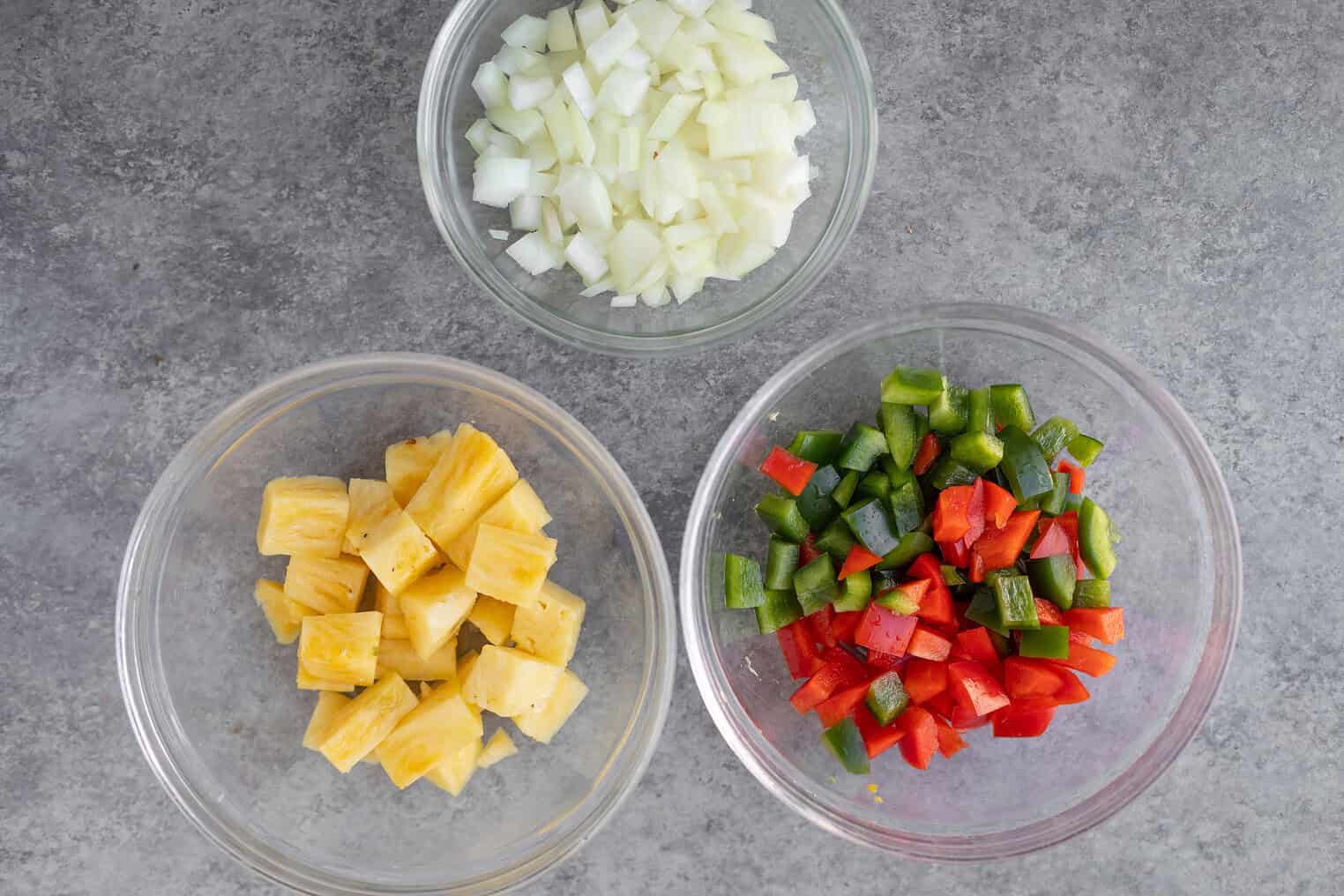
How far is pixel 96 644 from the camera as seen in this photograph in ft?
6.67

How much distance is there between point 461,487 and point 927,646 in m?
0.89

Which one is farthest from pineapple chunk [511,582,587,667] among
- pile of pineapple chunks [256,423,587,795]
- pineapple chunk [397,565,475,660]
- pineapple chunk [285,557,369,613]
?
pineapple chunk [285,557,369,613]

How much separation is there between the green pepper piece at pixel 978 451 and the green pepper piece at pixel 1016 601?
0.21 m

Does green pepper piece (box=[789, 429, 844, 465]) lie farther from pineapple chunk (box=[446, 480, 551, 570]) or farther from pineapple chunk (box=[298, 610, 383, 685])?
pineapple chunk (box=[298, 610, 383, 685])

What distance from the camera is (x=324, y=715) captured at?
1.86 metres

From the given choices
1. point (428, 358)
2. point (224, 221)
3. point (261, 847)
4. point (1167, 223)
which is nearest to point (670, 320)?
point (428, 358)

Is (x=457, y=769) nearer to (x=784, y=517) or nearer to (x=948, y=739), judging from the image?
(x=784, y=517)

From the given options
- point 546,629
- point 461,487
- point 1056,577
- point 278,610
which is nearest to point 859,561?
point 1056,577

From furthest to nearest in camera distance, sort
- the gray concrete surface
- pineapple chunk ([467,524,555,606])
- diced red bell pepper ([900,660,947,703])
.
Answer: the gray concrete surface
diced red bell pepper ([900,660,947,703])
pineapple chunk ([467,524,555,606])

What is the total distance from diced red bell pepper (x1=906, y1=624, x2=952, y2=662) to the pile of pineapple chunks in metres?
0.63

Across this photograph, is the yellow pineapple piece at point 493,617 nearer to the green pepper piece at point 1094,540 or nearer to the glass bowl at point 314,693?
the glass bowl at point 314,693

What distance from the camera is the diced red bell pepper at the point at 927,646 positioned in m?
1.76

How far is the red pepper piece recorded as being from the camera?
1.84m

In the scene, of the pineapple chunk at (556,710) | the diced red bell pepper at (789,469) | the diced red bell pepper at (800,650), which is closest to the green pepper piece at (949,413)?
the diced red bell pepper at (789,469)
